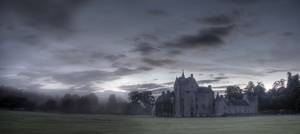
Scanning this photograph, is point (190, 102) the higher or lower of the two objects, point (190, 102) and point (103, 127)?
the higher

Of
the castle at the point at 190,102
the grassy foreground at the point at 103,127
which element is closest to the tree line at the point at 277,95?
the castle at the point at 190,102

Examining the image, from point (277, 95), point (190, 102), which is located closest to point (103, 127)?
point (190, 102)

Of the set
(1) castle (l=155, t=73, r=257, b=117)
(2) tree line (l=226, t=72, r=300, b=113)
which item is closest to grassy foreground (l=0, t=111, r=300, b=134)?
(1) castle (l=155, t=73, r=257, b=117)

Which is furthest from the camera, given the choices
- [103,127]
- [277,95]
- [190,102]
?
[277,95]

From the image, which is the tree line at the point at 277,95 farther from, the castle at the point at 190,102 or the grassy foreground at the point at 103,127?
the grassy foreground at the point at 103,127

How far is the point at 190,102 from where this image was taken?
71.3 m

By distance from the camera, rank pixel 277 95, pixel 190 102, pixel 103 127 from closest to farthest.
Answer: pixel 103 127
pixel 190 102
pixel 277 95

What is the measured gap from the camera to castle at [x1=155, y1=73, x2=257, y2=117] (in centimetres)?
6925

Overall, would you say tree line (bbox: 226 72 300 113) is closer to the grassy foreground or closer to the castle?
the castle

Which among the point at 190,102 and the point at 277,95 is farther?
the point at 277,95

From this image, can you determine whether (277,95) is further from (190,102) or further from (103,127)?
(103,127)

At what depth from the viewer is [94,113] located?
140ft

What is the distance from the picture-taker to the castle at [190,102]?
69.2 m

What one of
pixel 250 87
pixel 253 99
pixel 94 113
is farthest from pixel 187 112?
pixel 250 87
